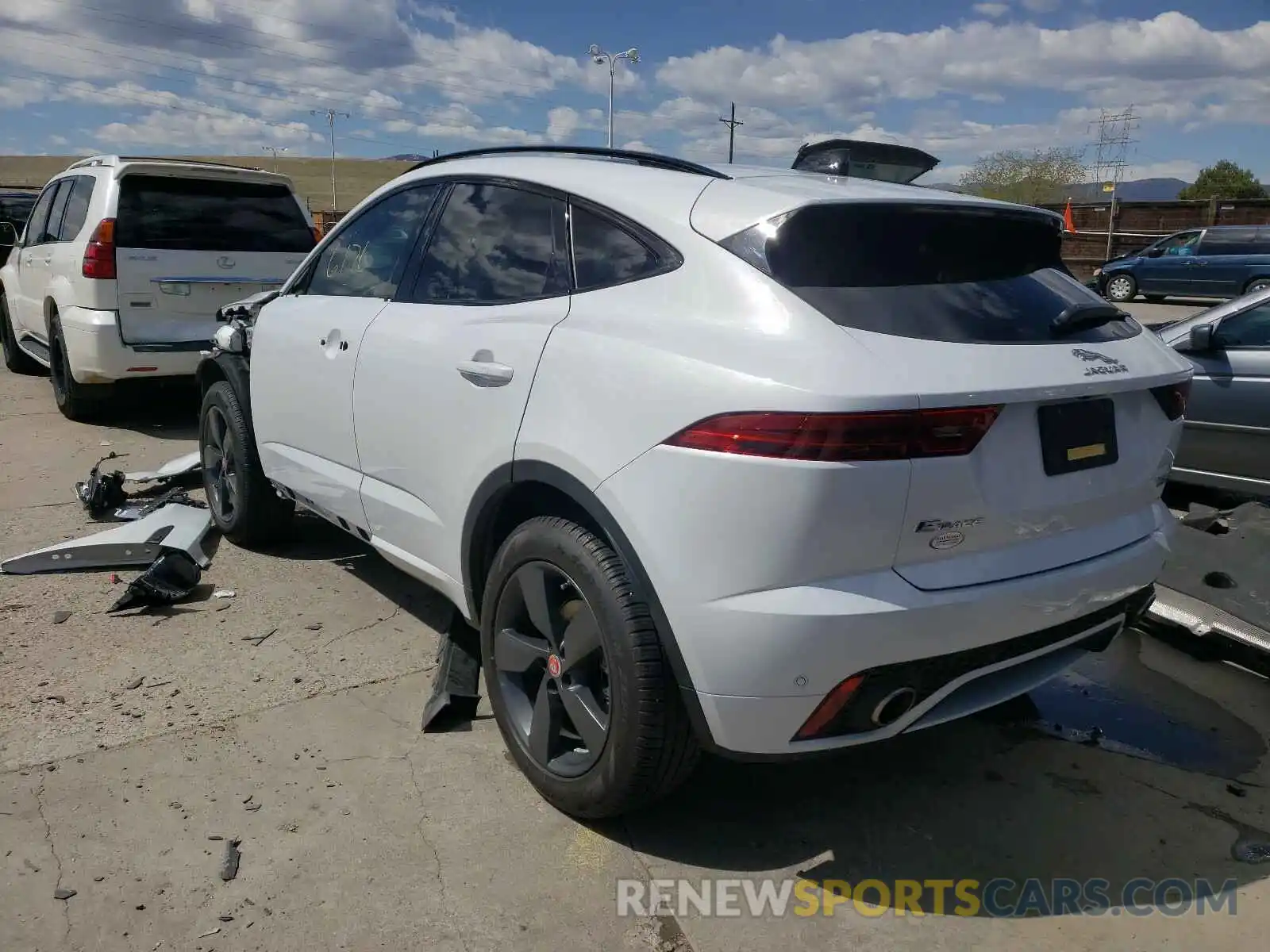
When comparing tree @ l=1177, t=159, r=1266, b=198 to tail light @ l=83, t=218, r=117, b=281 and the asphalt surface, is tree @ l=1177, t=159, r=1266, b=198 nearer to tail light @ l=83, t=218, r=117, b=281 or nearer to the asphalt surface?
the asphalt surface

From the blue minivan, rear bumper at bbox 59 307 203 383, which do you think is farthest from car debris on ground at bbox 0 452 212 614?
the blue minivan

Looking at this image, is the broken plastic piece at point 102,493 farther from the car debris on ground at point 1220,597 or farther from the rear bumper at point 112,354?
the car debris on ground at point 1220,597

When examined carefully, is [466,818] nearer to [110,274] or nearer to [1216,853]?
[1216,853]

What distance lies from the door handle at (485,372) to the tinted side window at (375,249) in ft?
2.61

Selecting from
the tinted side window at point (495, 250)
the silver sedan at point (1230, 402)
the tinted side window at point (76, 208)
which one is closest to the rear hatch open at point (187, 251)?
the tinted side window at point (76, 208)

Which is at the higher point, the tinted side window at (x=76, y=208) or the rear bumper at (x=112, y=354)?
the tinted side window at (x=76, y=208)

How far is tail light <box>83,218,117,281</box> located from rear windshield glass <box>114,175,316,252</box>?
56 millimetres

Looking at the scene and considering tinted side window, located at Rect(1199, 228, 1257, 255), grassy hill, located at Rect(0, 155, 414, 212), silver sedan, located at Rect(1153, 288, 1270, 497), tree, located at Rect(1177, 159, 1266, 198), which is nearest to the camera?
silver sedan, located at Rect(1153, 288, 1270, 497)

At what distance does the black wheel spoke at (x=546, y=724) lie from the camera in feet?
9.29

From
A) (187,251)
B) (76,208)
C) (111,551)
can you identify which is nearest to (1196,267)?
(187,251)

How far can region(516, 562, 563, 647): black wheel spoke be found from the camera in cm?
276

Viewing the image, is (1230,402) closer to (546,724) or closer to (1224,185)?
(546,724)

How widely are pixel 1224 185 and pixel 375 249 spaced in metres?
65.3

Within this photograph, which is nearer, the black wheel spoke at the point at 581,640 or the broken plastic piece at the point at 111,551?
the black wheel spoke at the point at 581,640
